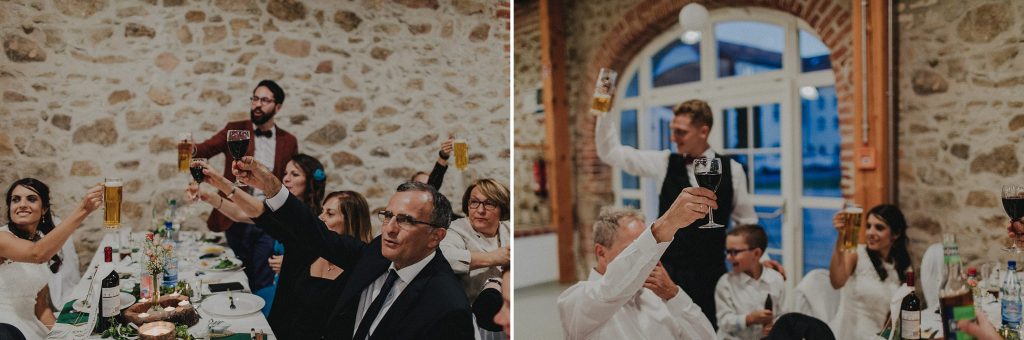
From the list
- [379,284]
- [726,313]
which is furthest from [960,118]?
[379,284]

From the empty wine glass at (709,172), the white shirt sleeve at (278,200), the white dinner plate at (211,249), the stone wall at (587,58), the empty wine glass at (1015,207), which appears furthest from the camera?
the white dinner plate at (211,249)

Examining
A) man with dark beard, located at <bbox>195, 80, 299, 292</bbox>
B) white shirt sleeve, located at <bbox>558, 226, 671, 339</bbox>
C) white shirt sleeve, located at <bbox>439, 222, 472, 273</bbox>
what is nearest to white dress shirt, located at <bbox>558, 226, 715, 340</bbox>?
white shirt sleeve, located at <bbox>558, 226, 671, 339</bbox>

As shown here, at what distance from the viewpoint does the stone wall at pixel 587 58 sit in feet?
8.89

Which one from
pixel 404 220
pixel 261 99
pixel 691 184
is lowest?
pixel 404 220

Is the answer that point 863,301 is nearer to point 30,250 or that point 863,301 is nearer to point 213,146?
point 213,146

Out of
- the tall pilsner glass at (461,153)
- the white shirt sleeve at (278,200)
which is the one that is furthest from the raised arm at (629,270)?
the white shirt sleeve at (278,200)

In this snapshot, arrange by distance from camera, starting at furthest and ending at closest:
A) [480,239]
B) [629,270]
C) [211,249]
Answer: [211,249] < [480,239] < [629,270]

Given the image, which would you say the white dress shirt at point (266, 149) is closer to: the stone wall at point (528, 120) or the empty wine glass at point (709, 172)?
the stone wall at point (528, 120)

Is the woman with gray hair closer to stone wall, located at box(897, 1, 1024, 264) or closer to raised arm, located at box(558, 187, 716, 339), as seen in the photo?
raised arm, located at box(558, 187, 716, 339)

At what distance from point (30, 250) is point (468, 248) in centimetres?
176

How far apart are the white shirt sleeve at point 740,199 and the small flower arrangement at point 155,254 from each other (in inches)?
87.0

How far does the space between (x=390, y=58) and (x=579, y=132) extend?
0.89 m

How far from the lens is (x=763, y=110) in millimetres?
2951

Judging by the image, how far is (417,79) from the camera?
2.78m
